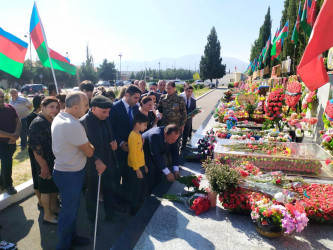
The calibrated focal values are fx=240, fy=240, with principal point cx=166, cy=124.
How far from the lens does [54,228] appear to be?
333 cm

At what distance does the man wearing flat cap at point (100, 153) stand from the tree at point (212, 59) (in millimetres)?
49256

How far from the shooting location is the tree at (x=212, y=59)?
49906 mm

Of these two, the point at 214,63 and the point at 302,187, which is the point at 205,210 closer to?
the point at 302,187

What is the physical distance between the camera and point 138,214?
11.2ft

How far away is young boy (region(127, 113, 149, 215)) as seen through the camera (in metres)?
3.37

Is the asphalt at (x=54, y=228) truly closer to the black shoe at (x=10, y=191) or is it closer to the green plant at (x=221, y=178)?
the black shoe at (x=10, y=191)

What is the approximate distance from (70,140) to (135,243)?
1477mm

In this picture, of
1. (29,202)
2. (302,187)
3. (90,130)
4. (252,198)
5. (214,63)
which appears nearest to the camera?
(90,130)

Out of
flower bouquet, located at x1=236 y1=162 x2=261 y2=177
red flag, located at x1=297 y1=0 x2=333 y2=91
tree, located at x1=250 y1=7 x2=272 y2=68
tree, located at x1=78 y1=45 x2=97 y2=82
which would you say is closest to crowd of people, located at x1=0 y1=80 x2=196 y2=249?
flower bouquet, located at x1=236 y1=162 x2=261 y2=177

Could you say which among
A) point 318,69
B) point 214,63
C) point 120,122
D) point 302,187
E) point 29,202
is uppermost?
point 214,63

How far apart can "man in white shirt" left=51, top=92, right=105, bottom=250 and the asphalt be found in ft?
1.71

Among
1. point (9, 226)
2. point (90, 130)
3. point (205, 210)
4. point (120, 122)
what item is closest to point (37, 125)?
point (90, 130)

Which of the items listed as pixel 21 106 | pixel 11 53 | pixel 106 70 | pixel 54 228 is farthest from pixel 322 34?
pixel 106 70

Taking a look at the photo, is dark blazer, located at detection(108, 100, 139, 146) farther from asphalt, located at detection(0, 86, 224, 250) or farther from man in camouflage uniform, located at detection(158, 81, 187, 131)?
man in camouflage uniform, located at detection(158, 81, 187, 131)
